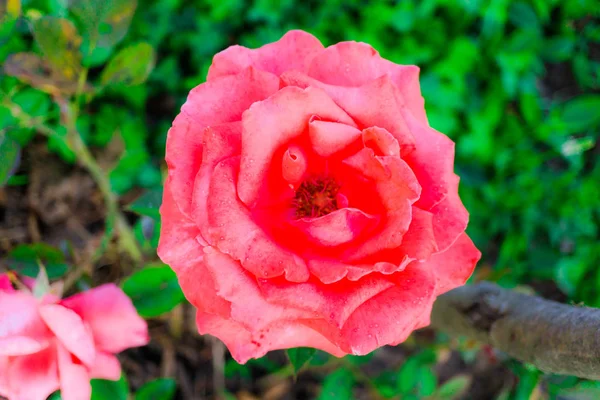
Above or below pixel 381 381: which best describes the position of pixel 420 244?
above

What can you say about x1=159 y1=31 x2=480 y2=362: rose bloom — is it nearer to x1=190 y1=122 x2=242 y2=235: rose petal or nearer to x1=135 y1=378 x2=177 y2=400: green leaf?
x1=190 y1=122 x2=242 y2=235: rose petal

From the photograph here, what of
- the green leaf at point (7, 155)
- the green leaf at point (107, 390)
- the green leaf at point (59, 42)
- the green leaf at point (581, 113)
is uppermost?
the green leaf at point (59, 42)

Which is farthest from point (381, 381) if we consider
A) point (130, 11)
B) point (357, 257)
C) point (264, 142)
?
point (130, 11)

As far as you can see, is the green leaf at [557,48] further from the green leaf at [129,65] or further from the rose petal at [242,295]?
the rose petal at [242,295]

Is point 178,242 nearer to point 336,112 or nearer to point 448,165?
point 336,112

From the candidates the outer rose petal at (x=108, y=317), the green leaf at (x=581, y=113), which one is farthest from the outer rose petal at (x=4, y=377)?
the green leaf at (x=581, y=113)

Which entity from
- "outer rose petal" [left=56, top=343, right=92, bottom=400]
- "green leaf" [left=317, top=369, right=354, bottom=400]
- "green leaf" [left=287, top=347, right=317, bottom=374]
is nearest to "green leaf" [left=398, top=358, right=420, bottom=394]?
"green leaf" [left=317, top=369, right=354, bottom=400]
